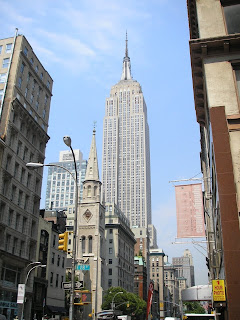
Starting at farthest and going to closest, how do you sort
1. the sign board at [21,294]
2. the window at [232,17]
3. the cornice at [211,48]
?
the sign board at [21,294], the window at [232,17], the cornice at [211,48]

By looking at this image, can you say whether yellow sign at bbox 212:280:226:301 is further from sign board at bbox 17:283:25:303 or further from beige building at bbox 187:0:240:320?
sign board at bbox 17:283:25:303

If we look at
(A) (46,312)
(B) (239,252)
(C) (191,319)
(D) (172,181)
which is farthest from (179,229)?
(A) (46,312)

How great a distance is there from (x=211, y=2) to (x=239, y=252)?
574 inches

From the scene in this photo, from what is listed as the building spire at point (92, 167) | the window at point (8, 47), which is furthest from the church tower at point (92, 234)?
the window at point (8, 47)

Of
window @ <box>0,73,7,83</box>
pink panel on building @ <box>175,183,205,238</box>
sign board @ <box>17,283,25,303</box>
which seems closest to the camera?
pink panel on building @ <box>175,183,205,238</box>

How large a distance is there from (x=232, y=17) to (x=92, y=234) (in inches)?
3121

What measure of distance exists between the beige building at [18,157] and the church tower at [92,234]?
4309 cm

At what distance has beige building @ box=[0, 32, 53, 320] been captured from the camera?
39875mm

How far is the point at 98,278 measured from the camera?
86438 mm

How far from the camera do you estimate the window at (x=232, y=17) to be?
19016 millimetres

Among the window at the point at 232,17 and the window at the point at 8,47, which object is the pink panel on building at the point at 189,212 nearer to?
the window at the point at 232,17

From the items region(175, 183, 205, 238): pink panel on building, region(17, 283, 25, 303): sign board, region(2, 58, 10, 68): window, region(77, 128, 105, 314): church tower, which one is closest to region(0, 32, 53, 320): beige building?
region(2, 58, 10, 68): window

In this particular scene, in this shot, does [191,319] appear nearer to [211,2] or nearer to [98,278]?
[211,2]

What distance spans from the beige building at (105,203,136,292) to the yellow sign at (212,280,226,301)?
281 feet
